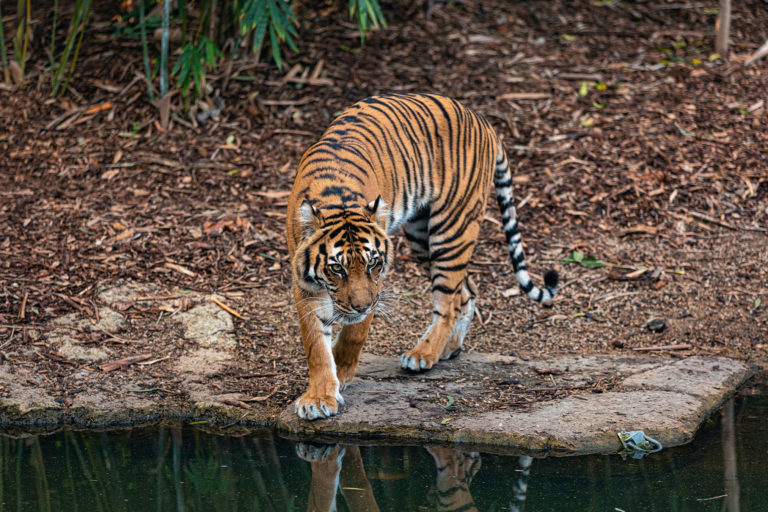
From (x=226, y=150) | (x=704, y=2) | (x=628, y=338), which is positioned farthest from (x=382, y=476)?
(x=704, y=2)

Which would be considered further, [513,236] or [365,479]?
[513,236]

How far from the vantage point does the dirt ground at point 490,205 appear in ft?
16.8

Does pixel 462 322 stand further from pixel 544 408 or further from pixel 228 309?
pixel 228 309

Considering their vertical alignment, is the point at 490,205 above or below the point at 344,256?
below

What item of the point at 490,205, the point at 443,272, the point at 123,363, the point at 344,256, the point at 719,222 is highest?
the point at 344,256

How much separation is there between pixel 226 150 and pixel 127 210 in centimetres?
113

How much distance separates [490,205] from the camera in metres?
6.75

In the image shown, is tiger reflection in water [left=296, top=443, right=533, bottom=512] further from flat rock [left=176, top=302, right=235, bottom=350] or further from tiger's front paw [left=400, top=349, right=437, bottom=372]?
flat rock [left=176, top=302, right=235, bottom=350]

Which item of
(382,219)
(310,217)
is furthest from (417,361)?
(310,217)

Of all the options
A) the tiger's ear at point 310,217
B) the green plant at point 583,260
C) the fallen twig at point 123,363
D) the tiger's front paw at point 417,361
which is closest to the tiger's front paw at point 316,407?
the tiger's front paw at point 417,361

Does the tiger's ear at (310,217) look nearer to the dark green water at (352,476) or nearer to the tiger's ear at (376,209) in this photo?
the tiger's ear at (376,209)

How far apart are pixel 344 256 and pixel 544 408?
1282mm

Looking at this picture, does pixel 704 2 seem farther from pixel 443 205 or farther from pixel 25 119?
pixel 25 119

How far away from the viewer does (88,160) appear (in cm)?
708
